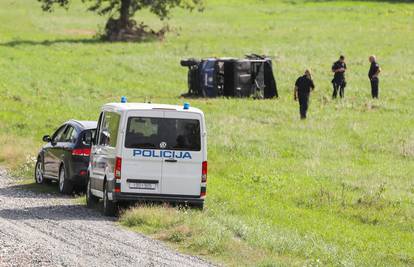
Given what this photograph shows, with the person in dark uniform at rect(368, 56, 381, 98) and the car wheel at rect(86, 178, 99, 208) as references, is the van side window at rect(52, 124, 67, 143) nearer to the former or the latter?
the car wheel at rect(86, 178, 99, 208)

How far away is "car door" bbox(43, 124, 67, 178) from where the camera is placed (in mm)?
24281

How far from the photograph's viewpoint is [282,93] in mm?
44406

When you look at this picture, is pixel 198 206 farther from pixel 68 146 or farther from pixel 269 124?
pixel 269 124

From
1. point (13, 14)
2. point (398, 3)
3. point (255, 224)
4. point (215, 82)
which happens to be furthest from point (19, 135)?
point (398, 3)

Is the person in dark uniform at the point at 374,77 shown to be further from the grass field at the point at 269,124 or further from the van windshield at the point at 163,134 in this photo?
the van windshield at the point at 163,134

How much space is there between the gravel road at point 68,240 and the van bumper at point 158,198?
0.49 metres

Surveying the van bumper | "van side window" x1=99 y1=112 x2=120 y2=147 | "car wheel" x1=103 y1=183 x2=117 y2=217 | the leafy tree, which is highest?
the leafy tree

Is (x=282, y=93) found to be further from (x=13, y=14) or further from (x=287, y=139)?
(x=13, y=14)

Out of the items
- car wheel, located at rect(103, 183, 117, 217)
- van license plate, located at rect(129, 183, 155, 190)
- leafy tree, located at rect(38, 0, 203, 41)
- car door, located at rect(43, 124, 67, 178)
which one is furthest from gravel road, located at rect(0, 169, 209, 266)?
leafy tree, located at rect(38, 0, 203, 41)

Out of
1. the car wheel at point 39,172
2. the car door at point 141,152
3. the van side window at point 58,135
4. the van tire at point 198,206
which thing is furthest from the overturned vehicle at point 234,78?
the car door at point 141,152

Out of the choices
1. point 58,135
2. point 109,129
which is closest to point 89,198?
point 109,129

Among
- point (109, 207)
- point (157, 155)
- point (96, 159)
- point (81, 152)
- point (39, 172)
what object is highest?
point (157, 155)

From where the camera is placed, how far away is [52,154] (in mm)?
24500

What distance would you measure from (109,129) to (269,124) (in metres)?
15.5
